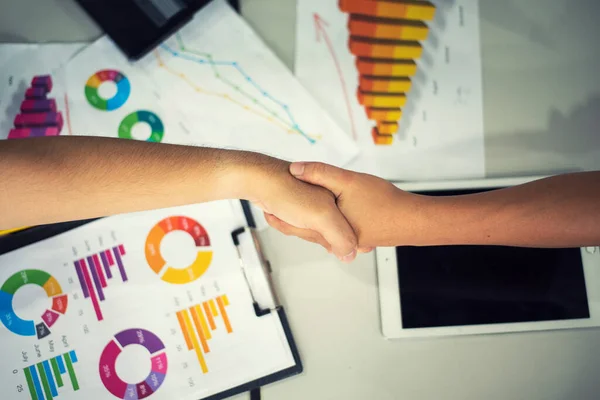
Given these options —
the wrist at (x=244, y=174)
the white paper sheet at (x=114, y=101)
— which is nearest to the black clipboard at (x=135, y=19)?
the white paper sheet at (x=114, y=101)

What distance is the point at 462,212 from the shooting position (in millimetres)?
563

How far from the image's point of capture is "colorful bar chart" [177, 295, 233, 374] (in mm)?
577

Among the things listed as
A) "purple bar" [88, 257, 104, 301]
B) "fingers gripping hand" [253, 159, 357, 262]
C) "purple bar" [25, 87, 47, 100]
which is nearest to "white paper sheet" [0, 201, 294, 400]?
"purple bar" [88, 257, 104, 301]

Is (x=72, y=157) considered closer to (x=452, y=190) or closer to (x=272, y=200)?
(x=272, y=200)

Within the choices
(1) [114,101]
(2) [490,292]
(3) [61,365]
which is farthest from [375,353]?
(1) [114,101]

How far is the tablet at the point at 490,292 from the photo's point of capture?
0.59 meters

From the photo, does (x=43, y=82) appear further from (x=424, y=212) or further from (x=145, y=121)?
(x=424, y=212)

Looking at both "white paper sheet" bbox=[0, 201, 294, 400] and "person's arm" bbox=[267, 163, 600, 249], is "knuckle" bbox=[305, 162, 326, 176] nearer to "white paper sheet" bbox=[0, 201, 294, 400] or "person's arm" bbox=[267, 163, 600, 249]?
"person's arm" bbox=[267, 163, 600, 249]

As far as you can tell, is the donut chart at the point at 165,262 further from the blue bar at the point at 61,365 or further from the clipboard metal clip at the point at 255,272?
the blue bar at the point at 61,365

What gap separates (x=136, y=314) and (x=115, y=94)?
31 centimetres

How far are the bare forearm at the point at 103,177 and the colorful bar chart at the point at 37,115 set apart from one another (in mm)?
177

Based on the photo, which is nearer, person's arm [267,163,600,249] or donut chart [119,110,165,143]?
person's arm [267,163,600,249]

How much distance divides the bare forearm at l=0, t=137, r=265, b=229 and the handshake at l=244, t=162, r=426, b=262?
46 mm

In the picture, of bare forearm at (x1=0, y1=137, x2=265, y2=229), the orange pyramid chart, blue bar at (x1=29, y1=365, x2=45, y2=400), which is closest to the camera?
bare forearm at (x1=0, y1=137, x2=265, y2=229)
